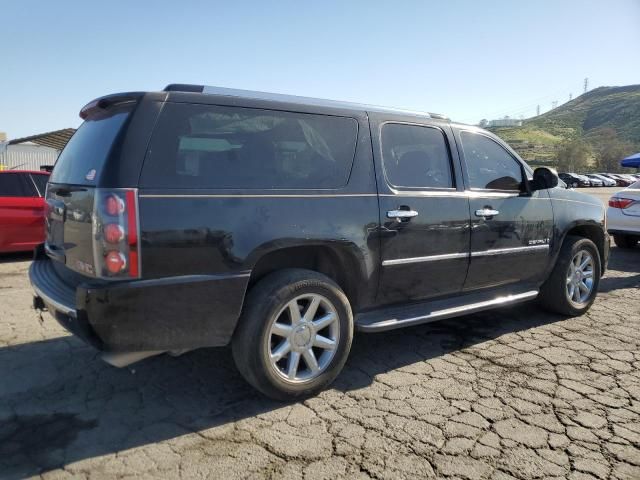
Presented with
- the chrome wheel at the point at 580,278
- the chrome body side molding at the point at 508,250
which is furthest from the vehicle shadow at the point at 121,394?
the chrome wheel at the point at 580,278

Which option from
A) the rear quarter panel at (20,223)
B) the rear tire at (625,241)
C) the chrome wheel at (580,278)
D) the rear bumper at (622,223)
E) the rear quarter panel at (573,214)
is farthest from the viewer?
the rear tire at (625,241)

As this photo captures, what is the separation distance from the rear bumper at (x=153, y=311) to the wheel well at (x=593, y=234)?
402 centimetres

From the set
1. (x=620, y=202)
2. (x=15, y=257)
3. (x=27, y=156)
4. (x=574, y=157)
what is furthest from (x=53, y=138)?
(x=574, y=157)

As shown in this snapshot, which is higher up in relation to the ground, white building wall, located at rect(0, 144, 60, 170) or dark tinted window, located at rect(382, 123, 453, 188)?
white building wall, located at rect(0, 144, 60, 170)

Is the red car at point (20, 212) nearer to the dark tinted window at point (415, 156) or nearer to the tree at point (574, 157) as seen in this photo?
the dark tinted window at point (415, 156)

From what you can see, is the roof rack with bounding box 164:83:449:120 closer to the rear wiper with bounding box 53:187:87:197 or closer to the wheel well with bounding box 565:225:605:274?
the rear wiper with bounding box 53:187:87:197

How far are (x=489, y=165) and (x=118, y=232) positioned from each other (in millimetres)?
3261

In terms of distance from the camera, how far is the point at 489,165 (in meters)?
4.56

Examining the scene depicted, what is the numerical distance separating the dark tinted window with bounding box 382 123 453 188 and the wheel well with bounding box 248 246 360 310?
72 centimetres

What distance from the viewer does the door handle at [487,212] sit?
166 inches

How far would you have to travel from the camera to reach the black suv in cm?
272

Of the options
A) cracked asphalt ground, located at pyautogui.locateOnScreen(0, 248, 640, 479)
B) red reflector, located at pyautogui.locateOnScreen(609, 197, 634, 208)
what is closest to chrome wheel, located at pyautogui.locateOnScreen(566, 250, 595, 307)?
cracked asphalt ground, located at pyautogui.locateOnScreen(0, 248, 640, 479)

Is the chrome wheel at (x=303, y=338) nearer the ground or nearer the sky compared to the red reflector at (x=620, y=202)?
nearer the ground

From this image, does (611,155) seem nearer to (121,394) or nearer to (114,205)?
(121,394)
